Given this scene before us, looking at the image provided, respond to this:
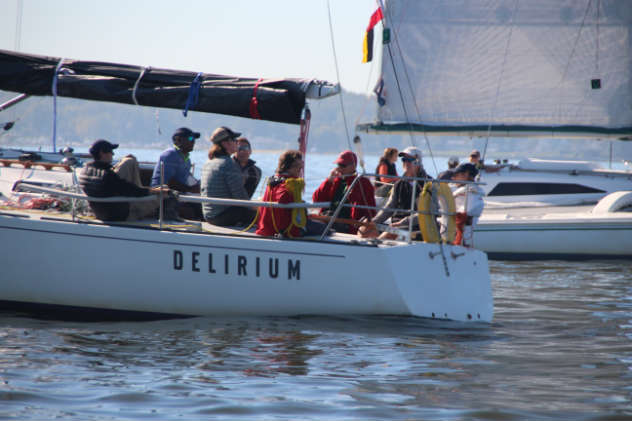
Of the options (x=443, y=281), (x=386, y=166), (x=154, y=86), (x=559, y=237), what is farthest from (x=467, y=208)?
(x=559, y=237)

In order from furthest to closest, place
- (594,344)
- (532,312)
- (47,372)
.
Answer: (532,312) < (594,344) < (47,372)

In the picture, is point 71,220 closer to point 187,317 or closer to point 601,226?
point 187,317

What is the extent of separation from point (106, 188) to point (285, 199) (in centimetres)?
183

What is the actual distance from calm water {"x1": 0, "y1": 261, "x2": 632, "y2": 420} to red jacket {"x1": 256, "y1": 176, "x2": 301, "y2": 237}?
88cm

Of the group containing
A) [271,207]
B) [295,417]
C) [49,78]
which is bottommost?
[295,417]

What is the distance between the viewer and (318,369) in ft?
21.7

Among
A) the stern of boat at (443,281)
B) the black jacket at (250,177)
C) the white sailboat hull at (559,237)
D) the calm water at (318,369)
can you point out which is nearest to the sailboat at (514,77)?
the white sailboat hull at (559,237)

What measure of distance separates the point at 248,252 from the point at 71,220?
73.2 inches

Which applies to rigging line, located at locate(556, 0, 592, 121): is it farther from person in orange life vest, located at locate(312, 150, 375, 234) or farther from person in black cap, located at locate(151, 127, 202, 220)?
person in black cap, located at locate(151, 127, 202, 220)

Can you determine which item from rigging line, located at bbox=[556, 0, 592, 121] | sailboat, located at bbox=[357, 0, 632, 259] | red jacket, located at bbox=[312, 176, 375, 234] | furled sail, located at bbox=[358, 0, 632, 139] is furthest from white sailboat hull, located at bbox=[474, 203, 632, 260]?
red jacket, located at bbox=[312, 176, 375, 234]

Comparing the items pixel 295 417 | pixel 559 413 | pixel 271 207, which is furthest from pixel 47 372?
pixel 559 413

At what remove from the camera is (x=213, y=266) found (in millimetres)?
8094

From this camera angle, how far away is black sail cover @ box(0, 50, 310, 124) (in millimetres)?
8633

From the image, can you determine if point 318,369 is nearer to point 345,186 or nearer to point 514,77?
point 345,186
